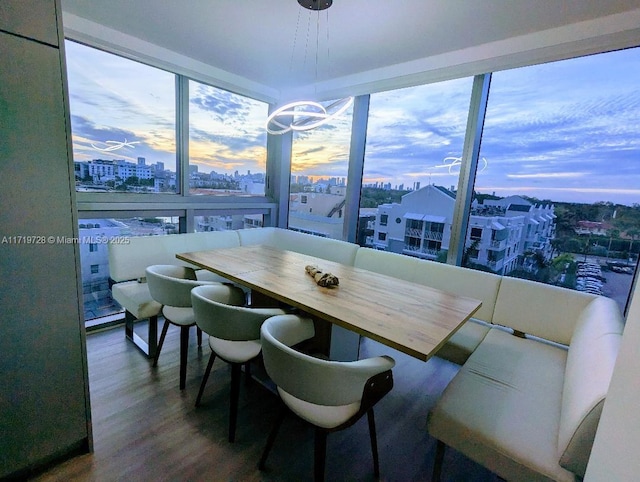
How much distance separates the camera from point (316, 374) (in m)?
1.14

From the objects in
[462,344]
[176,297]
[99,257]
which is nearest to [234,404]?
[176,297]

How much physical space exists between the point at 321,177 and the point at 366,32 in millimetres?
1888

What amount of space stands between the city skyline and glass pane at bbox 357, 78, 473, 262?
0.04 feet

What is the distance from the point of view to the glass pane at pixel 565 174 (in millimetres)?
2156

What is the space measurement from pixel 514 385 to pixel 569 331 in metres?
0.83

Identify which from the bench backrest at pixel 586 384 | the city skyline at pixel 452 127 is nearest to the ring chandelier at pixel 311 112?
the city skyline at pixel 452 127

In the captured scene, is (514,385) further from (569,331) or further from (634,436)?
(634,436)

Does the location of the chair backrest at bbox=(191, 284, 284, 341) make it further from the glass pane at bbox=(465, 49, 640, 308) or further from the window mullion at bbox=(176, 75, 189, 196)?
the glass pane at bbox=(465, 49, 640, 308)

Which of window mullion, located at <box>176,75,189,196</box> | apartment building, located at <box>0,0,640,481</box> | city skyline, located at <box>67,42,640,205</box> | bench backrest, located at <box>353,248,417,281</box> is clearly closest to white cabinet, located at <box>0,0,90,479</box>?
apartment building, located at <box>0,0,640,481</box>

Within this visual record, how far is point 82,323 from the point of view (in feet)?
4.93

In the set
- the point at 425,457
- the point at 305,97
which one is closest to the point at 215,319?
the point at 425,457

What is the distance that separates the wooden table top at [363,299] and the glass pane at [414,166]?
1.10m

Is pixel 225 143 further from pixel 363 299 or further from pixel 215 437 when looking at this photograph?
pixel 215 437

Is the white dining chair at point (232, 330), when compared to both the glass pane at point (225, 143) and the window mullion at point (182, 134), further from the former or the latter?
the glass pane at point (225, 143)
